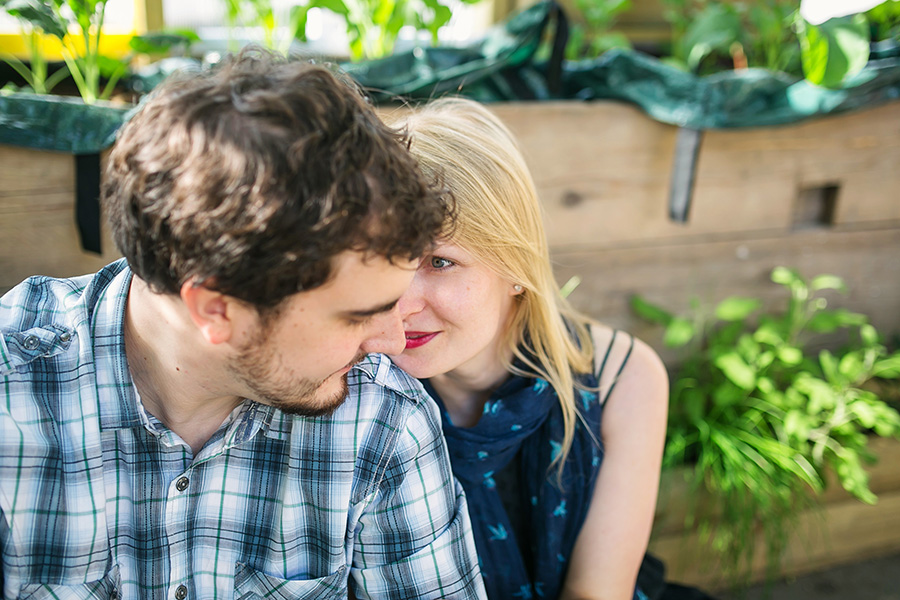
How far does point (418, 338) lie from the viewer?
4.34 ft

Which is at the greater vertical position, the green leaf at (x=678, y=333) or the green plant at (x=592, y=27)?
the green plant at (x=592, y=27)

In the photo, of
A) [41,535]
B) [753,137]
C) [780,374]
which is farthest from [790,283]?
[41,535]

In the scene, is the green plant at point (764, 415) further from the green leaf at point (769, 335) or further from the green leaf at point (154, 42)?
the green leaf at point (154, 42)

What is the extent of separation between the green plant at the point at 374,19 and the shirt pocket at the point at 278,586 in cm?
142

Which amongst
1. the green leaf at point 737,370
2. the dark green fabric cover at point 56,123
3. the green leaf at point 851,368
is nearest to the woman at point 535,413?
the green leaf at point 737,370

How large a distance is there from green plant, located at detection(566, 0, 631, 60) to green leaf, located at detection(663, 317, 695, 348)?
0.94m

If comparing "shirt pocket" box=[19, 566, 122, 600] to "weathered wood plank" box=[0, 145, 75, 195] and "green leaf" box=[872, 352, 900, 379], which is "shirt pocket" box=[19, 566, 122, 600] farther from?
"green leaf" box=[872, 352, 900, 379]

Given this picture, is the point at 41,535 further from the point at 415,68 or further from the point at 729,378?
the point at 729,378

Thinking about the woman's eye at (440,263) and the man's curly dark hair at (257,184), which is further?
the woman's eye at (440,263)

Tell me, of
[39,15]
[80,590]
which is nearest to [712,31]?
[39,15]

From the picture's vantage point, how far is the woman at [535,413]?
1.33 m

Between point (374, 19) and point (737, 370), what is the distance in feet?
4.48

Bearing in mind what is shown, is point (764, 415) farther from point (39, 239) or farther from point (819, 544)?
point (39, 239)

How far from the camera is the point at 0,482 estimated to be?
39.6 inches
